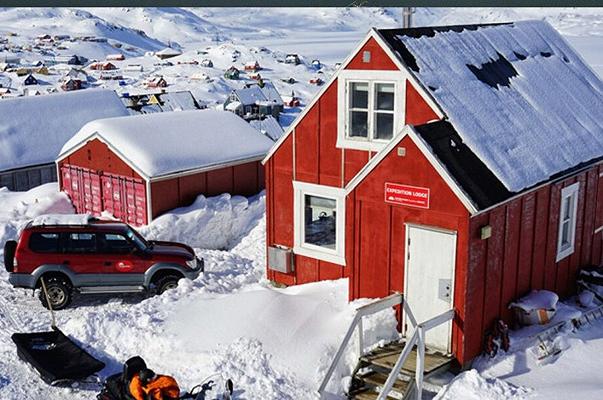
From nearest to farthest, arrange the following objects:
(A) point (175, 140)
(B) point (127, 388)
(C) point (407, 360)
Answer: (B) point (127, 388), (C) point (407, 360), (A) point (175, 140)

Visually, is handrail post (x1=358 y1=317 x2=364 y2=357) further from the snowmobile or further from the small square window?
the small square window

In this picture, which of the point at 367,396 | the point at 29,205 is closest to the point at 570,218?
the point at 367,396

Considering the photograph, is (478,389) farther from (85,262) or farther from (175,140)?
(175,140)

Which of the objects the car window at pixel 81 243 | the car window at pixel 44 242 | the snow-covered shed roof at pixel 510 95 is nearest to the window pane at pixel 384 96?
the snow-covered shed roof at pixel 510 95

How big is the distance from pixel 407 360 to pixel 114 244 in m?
7.96

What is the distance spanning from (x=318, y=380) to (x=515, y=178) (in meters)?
5.04

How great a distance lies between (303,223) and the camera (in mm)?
16375

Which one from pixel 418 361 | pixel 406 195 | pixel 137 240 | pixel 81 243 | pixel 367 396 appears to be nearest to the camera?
pixel 418 361

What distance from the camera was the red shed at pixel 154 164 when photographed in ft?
74.5

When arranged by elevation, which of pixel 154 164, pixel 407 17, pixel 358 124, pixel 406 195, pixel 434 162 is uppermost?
pixel 407 17

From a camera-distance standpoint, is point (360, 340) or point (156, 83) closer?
point (360, 340)

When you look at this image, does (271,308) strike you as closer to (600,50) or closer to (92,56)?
(600,50)

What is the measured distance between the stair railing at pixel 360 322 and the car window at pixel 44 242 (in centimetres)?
800

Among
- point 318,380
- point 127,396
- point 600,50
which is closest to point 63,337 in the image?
point 127,396
